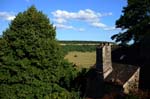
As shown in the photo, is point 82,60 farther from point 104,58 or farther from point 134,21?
point 104,58

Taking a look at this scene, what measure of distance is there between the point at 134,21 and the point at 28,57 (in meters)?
31.0

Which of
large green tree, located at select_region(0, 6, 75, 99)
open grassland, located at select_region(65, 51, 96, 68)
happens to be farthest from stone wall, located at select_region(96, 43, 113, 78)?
open grassland, located at select_region(65, 51, 96, 68)

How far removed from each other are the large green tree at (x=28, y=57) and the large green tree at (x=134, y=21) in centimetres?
2607

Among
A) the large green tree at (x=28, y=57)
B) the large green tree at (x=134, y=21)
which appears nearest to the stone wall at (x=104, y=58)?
the large green tree at (x=28, y=57)

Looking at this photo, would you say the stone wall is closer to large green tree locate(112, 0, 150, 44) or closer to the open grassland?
large green tree locate(112, 0, 150, 44)

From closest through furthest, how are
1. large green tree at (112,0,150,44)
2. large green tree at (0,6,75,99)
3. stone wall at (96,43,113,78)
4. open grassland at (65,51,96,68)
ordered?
large green tree at (0,6,75,99)
stone wall at (96,43,113,78)
large green tree at (112,0,150,44)
open grassland at (65,51,96,68)

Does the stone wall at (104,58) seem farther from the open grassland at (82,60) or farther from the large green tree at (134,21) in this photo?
the open grassland at (82,60)

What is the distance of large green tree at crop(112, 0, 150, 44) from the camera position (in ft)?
194

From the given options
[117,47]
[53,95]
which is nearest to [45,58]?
[53,95]

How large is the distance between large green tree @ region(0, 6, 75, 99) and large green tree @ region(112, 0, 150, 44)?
26069 millimetres

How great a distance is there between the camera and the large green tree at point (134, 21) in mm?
59062

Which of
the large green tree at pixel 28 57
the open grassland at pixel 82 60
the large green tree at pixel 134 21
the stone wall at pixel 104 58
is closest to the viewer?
the large green tree at pixel 28 57

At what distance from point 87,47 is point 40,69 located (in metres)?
116

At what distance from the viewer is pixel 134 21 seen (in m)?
61.8
